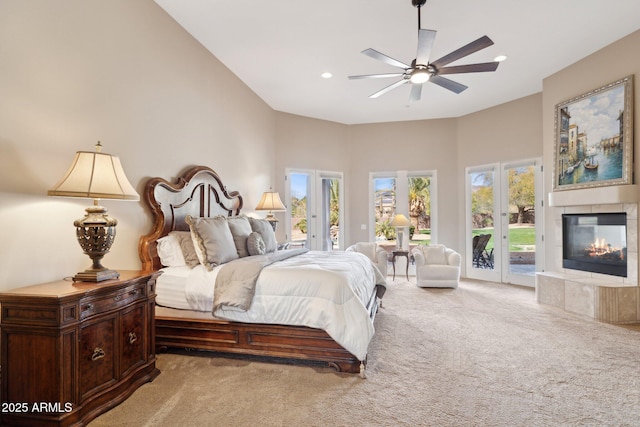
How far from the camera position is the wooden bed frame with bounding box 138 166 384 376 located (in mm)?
2706

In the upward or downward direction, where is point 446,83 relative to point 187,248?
upward

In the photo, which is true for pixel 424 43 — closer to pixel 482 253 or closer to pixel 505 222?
pixel 505 222

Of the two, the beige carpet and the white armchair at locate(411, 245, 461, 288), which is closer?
the beige carpet

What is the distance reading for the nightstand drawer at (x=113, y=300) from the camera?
1.98 metres

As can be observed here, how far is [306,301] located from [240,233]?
134 cm

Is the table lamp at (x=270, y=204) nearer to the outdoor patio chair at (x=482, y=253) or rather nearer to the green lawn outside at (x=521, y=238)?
the outdoor patio chair at (x=482, y=253)

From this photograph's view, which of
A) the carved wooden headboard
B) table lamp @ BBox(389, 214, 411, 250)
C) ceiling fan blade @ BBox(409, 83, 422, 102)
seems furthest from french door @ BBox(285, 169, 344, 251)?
ceiling fan blade @ BBox(409, 83, 422, 102)

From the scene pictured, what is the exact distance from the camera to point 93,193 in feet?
6.95

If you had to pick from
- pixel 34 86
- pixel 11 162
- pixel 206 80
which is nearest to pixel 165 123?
pixel 206 80

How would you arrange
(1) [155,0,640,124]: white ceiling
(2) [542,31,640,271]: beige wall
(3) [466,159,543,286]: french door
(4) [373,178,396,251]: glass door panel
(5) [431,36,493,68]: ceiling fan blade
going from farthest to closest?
(4) [373,178,396,251]: glass door panel, (3) [466,159,543,286]: french door, (2) [542,31,640,271]: beige wall, (1) [155,0,640,124]: white ceiling, (5) [431,36,493,68]: ceiling fan blade

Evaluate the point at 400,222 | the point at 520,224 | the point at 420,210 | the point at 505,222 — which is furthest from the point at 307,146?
the point at 520,224

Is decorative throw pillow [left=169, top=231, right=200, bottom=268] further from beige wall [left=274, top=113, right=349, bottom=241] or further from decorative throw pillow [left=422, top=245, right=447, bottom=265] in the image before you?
decorative throw pillow [left=422, top=245, right=447, bottom=265]

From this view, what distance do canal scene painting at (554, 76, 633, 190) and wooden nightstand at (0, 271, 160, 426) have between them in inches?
211

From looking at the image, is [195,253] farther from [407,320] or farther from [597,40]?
[597,40]
